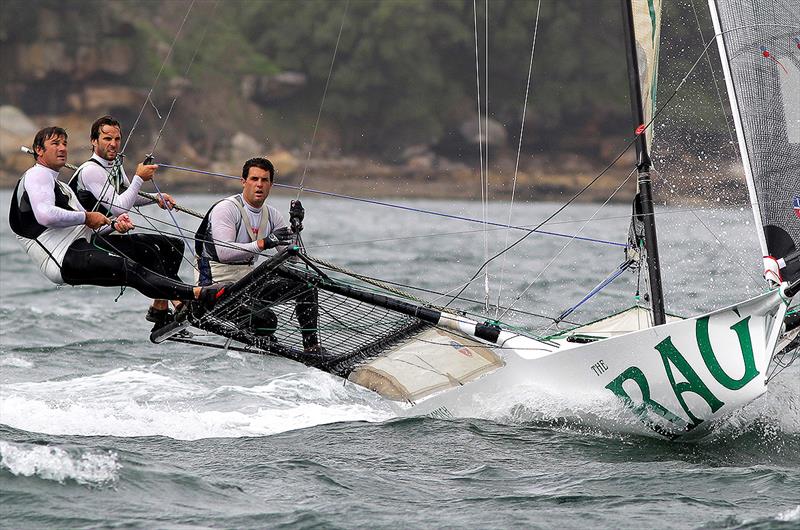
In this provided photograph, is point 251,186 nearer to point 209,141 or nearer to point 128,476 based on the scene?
point 128,476

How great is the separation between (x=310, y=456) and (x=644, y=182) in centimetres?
221

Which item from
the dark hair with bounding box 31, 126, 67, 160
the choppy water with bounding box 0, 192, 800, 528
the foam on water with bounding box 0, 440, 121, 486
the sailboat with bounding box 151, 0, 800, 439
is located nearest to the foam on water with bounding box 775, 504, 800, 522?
the choppy water with bounding box 0, 192, 800, 528

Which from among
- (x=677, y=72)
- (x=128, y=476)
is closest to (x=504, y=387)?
(x=128, y=476)

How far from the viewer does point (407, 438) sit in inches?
248

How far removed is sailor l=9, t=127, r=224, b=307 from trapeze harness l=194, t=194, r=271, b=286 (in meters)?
0.38

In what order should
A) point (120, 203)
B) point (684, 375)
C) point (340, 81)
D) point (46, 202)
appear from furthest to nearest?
point (340, 81), point (120, 203), point (46, 202), point (684, 375)

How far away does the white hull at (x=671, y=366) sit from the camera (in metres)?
5.61

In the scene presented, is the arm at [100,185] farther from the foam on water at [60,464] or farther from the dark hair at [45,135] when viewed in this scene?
the foam on water at [60,464]

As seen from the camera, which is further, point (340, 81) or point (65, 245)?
point (340, 81)

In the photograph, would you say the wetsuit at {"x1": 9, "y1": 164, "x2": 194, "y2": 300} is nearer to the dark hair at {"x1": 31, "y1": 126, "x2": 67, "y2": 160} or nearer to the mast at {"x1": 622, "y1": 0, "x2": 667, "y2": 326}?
the dark hair at {"x1": 31, "y1": 126, "x2": 67, "y2": 160}

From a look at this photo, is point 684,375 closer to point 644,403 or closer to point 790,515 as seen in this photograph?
point 644,403

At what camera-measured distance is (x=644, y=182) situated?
6352mm

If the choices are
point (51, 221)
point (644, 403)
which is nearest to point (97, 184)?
point (51, 221)

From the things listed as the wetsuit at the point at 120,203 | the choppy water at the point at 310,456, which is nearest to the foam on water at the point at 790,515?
the choppy water at the point at 310,456
